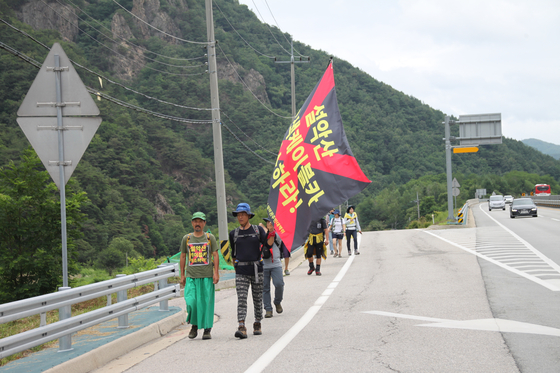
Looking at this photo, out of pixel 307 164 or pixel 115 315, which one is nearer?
pixel 115 315

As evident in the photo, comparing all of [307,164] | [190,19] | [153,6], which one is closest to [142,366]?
[307,164]

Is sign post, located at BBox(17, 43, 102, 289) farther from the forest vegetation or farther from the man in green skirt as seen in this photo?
the forest vegetation

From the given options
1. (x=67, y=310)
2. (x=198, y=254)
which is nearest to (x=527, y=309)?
(x=198, y=254)

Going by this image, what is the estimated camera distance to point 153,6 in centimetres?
10512

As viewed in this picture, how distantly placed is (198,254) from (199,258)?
6 centimetres

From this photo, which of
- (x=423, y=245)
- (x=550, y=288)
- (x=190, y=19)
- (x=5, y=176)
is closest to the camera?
(x=550, y=288)

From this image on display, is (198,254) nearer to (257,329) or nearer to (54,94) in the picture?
(257,329)

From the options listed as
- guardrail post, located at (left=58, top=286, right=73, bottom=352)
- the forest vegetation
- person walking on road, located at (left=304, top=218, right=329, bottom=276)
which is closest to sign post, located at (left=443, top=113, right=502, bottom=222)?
the forest vegetation

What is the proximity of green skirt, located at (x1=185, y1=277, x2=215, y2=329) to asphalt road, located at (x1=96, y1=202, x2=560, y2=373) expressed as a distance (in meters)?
0.28

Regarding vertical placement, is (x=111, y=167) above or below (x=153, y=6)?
below

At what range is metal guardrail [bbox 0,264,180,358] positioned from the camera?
534 cm

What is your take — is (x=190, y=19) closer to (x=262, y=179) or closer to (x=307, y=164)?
(x=262, y=179)

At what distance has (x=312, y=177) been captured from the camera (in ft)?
27.2

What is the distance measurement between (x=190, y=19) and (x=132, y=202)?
117 ft
